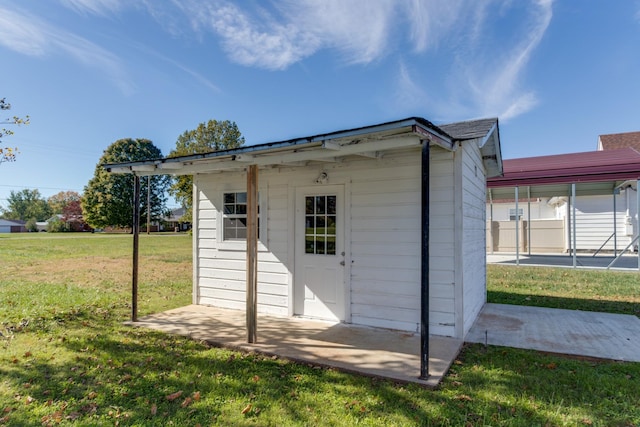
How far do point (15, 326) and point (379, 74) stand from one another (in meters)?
10.7

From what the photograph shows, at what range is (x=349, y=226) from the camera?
4.93 metres

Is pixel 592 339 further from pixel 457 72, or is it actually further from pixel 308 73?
pixel 308 73

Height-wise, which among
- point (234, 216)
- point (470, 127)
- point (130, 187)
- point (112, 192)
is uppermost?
point (130, 187)

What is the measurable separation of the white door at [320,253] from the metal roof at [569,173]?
8.04 meters

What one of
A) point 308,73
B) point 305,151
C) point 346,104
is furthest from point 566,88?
point 305,151

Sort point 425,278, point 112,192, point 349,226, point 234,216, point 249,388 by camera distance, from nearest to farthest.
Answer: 1. point 249,388
2. point 425,278
3. point 349,226
4. point 234,216
5. point 112,192

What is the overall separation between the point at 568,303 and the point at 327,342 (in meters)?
5.24

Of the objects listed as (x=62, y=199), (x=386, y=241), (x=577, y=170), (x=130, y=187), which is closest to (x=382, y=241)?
(x=386, y=241)

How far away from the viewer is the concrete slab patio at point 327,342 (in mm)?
3434

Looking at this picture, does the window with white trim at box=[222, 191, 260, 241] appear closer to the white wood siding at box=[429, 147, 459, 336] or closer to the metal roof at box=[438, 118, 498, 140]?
the white wood siding at box=[429, 147, 459, 336]

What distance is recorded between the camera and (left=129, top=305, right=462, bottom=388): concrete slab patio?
3.43 metres

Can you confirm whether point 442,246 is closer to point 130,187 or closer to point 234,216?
point 234,216

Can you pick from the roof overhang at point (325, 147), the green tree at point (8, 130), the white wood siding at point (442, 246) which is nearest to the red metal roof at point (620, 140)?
the white wood siding at point (442, 246)

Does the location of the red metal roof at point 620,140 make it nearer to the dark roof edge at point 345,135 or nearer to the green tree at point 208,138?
the dark roof edge at point 345,135
